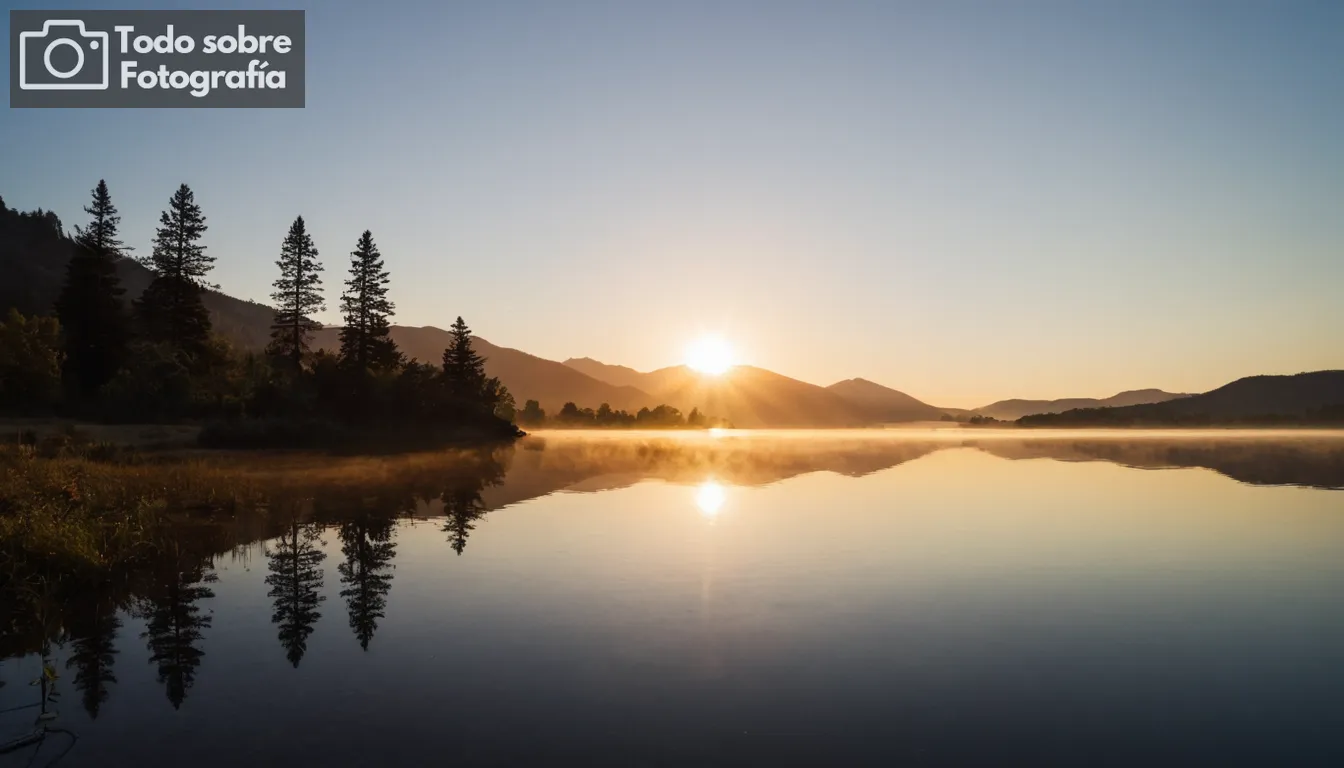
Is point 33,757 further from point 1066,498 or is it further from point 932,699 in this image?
point 1066,498

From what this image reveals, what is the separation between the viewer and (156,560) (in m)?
21.3

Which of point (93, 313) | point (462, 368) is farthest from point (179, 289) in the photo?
point (462, 368)

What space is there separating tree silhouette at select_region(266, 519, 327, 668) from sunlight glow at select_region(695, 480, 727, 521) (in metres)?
15.4

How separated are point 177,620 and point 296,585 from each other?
3351 millimetres

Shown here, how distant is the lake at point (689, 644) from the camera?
32.9 feet

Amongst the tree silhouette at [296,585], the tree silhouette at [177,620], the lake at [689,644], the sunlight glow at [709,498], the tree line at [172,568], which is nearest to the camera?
the lake at [689,644]

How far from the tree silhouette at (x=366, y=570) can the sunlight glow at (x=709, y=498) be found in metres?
13.1

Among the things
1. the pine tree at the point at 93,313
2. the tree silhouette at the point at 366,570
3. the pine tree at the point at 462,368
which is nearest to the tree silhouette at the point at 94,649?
the tree silhouette at the point at 366,570

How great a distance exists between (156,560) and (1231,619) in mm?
26416

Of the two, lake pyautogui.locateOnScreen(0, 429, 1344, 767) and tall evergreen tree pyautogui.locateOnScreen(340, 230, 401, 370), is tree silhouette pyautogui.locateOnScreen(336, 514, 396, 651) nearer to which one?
lake pyautogui.locateOnScreen(0, 429, 1344, 767)

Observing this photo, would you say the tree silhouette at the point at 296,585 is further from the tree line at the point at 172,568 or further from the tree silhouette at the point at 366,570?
the tree silhouette at the point at 366,570

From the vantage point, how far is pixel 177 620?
50.9 feet

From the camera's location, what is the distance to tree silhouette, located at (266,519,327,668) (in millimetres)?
14609

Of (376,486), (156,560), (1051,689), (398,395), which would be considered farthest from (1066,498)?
(398,395)
